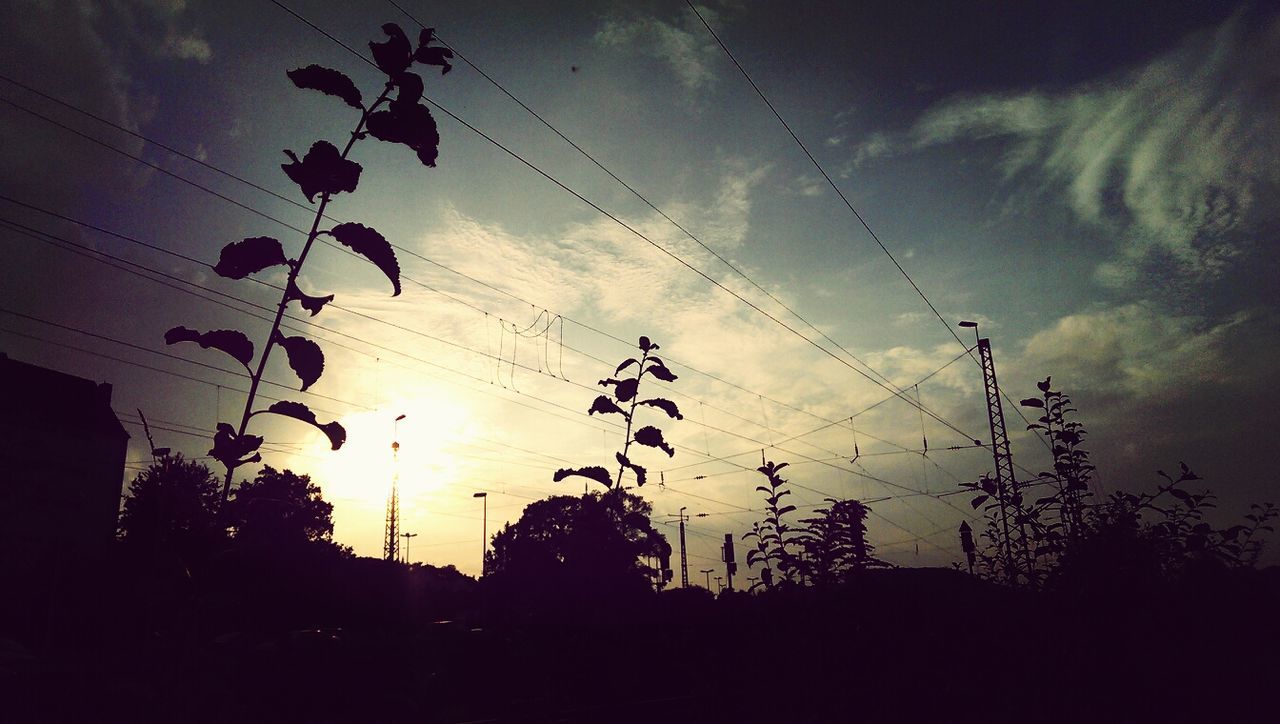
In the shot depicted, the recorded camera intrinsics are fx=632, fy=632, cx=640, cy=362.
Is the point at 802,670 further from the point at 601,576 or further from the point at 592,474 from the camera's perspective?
the point at 592,474

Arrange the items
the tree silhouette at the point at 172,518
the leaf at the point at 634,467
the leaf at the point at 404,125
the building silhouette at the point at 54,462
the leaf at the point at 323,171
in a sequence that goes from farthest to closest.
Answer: the building silhouette at the point at 54,462, the leaf at the point at 634,467, the leaf at the point at 404,125, the leaf at the point at 323,171, the tree silhouette at the point at 172,518

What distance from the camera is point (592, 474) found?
573 centimetres

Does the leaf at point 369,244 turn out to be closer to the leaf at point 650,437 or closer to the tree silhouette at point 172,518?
the tree silhouette at point 172,518

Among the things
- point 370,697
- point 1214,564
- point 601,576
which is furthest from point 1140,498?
point 370,697

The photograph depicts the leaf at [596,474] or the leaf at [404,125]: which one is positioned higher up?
the leaf at [404,125]

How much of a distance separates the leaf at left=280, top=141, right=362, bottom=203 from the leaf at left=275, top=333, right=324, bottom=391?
517 mm

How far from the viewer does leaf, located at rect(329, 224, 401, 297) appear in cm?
235

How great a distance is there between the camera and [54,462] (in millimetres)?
33656

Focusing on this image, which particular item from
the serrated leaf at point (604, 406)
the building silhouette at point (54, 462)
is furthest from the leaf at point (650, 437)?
the building silhouette at point (54, 462)

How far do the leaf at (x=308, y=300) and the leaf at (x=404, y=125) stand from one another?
26.1 inches

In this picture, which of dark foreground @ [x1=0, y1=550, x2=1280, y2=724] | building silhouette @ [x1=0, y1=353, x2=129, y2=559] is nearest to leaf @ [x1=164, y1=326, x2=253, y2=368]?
dark foreground @ [x1=0, y1=550, x2=1280, y2=724]

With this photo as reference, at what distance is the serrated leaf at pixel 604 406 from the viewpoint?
19.2 feet

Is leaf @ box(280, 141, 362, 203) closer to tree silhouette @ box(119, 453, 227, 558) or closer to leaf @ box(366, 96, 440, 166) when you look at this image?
leaf @ box(366, 96, 440, 166)

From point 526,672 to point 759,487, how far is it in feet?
14.7
